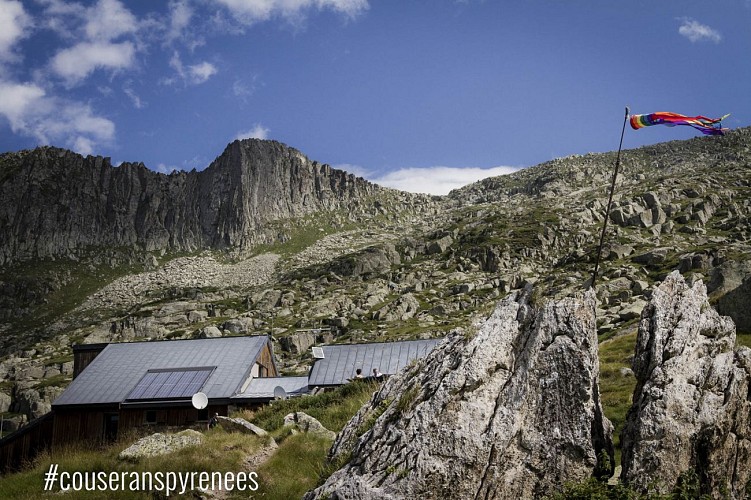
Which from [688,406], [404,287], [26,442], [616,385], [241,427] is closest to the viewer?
[688,406]

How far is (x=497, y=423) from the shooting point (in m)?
12.4

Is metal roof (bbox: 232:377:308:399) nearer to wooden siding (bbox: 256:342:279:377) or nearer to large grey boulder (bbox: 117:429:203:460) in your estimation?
wooden siding (bbox: 256:342:279:377)

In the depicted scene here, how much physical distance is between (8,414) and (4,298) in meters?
118

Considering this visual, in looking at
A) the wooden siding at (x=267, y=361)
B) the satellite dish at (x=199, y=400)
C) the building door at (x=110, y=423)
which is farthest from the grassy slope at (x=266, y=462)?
the wooden siding at (x=267, y=361)

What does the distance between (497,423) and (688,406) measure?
3946 mm

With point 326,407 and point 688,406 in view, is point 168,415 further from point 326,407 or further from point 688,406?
point 688,406

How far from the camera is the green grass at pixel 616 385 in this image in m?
20.8

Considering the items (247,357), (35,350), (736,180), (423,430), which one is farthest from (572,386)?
(736,180)

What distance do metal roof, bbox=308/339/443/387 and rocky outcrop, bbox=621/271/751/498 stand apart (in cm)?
2555

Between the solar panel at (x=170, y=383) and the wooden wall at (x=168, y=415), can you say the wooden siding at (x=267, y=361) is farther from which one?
the wooden wall at (x=168, y=415)

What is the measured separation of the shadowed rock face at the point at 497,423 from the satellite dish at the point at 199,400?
22.8 meters

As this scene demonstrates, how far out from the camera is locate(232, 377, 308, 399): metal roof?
38438 millimetres

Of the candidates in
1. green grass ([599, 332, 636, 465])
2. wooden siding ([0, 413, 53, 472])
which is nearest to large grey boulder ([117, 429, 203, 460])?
green grass ([599, 332, 636, 465])

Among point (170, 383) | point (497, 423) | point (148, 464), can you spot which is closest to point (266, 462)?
point (148, 464)
